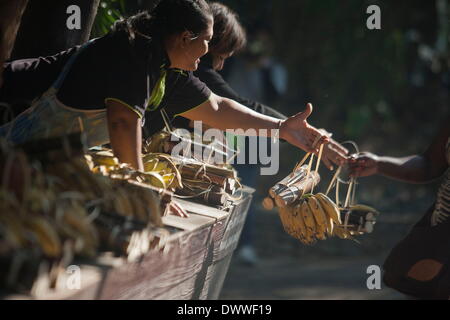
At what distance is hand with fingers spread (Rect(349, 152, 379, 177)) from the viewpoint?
352 centimetres

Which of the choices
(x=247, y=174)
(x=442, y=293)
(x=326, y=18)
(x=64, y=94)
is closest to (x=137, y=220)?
(x=64, y=94)

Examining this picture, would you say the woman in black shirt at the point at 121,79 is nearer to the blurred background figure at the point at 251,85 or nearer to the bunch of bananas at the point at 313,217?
the bunch of bananas at the point at 313,217

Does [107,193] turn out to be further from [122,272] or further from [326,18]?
[326,18]

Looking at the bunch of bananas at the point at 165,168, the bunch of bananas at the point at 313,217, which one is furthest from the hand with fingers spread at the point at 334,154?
the bunch of bananas at the point at 165,168

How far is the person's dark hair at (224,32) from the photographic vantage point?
3721 mm

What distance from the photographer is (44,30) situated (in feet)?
11.3

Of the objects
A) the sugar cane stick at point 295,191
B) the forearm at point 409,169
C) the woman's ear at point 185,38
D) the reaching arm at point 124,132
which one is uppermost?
the woman's ear at point 185,38

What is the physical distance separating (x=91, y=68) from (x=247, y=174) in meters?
3.05

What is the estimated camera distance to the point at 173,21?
2807 mm

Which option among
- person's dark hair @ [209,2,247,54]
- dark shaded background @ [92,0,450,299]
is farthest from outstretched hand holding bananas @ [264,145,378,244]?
dark shaded background @ [92,0,450,299]

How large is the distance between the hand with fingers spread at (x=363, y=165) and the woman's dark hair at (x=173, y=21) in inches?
48.6

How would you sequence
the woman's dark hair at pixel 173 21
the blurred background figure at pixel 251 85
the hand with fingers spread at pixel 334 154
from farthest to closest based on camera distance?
the blurred background figure at pixel 251 85 < the hand with fingers spread at pixel 334 154 < the woman's dark hair at pixel 173 21
